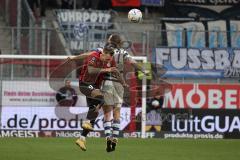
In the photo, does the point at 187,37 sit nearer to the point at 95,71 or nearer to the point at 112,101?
the point at 112,101

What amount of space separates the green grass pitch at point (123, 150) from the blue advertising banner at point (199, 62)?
19.2ft

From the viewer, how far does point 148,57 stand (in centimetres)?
2367

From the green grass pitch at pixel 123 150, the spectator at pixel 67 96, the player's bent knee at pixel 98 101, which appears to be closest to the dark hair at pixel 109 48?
the player's bent knee at pixel 98 101

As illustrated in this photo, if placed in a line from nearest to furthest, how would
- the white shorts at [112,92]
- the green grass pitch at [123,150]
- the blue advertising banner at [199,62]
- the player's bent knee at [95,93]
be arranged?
the green grass pitch at [123,150] < the player's bent knee at [95,93] < the white shorts at [112,92] < the blue advertising banner at [199,62]

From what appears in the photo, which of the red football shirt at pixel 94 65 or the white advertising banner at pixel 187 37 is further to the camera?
the white advertising banner at pixel 187 37

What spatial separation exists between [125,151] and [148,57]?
9.40 meters

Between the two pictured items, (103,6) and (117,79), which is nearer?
(117,79)

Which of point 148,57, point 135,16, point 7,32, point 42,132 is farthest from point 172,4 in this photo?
point 135,16

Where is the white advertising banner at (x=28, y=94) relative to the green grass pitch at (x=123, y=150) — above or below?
above

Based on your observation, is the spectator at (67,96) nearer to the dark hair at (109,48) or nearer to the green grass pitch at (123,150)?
the green grass pitch at (123,150)

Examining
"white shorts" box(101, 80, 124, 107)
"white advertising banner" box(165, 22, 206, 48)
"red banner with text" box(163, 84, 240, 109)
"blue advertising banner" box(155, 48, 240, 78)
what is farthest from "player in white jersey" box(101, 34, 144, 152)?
"white advertising banner" box(165, 22, 206, 48)

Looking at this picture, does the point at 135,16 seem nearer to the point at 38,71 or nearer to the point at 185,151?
the point at 185,151

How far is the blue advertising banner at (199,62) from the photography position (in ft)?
77.0

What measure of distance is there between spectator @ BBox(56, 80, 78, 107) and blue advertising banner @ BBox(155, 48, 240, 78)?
3.43m
